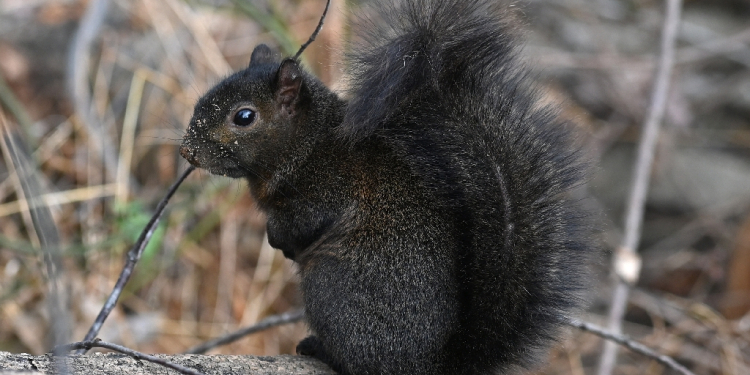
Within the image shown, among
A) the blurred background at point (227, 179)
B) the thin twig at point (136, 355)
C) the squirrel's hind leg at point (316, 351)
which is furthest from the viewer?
the blurred background at point (227, 179)

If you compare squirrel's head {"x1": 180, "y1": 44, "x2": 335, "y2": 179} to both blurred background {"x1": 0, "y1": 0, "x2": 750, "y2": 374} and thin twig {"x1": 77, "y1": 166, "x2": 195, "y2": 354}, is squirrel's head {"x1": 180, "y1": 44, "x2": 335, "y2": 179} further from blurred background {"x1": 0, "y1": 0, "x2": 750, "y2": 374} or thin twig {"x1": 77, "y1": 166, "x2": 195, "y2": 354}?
blurred background {"x1": 0, "y1": 0, "x2": 750, "y2": 374}

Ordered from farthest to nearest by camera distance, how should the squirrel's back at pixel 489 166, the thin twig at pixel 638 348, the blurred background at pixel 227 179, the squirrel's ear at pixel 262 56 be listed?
the blurred background at pixel 227 179 < the squirrel's ear at pixel 262 56 < the thin twig at pixel 638 348 < the squirrel's back at pixel 489 166

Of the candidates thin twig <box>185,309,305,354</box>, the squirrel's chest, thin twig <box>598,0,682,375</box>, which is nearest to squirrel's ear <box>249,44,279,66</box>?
the squirrel's chest

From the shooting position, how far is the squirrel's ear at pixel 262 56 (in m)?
2.30

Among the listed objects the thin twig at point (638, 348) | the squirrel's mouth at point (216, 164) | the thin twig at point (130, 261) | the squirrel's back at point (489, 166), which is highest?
the squirrel's mouth at point (216, 164)

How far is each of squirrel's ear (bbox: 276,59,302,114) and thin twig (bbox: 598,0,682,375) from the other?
1347 millimetres

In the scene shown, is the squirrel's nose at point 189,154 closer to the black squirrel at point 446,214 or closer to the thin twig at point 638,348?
the black squirrel at point 446,214

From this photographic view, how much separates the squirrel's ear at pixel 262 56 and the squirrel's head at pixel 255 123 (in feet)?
0.78

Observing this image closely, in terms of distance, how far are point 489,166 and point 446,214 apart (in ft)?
0.53

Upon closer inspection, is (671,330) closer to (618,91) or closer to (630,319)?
(630,319)

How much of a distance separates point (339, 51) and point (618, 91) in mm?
2962

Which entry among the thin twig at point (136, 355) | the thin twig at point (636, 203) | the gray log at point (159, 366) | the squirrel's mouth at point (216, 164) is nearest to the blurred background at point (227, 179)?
the thin twig at point (636, 203)

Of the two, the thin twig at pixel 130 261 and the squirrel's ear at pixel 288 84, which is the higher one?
the squirrel's ear at pixel 288 84

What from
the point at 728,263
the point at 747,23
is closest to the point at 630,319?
the point at 728,263
